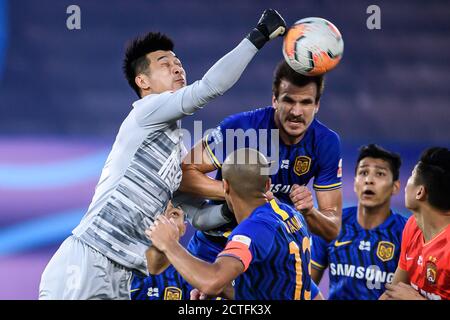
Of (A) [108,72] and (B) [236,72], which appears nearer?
(B) [236,72]

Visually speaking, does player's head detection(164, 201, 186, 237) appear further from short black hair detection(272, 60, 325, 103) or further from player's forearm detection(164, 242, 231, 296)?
player's forearm detection(164, 242, 231, 296)

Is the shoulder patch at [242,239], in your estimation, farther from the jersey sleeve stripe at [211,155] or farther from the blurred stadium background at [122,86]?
the blurred stadium background at [122,86]

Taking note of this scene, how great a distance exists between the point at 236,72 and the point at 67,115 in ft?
10.9

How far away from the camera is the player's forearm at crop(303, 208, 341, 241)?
5.13 metres

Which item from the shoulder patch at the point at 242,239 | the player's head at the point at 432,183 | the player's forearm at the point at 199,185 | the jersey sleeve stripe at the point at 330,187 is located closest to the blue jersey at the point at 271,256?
the shoulder patch at the point at 242,239

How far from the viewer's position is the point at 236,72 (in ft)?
14.6

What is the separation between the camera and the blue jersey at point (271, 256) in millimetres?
4219

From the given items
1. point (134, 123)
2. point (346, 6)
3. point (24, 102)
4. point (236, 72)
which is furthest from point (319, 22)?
point (24, 102)

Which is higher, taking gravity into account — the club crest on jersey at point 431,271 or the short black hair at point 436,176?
the short black hair at point 436,176

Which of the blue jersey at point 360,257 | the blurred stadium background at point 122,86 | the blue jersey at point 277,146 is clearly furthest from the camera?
the blurred stadium background at point 122,86

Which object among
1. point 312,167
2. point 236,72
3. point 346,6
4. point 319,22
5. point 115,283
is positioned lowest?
point 115,283

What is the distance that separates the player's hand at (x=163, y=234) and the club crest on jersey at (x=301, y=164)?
1401 mm

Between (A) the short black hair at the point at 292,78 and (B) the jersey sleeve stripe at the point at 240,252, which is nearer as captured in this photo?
(B) the jersey sleeve stripe at the point at 240,252

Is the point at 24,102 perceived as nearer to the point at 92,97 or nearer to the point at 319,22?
the point at 92,97
